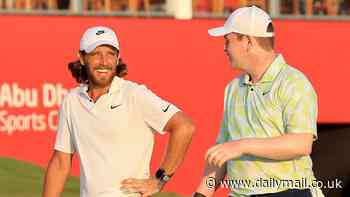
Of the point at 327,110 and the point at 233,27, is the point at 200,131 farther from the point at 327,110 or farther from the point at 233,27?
the point at 233,27

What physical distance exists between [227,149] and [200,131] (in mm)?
8337

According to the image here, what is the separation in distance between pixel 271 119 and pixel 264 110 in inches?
2.5

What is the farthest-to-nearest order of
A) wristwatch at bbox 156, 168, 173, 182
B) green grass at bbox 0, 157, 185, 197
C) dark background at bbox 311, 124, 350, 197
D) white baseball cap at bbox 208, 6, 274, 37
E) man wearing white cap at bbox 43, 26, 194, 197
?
dark background at bbox 311, 124, 350, 197, green grass at bbox 0, 157, 185, 197, wristwatch at bbox 156, 168, 173, 182, man wearing white cap at bbox 43, 26, 194, 197, white baseball cap at bbox 208, 6, 274, 37

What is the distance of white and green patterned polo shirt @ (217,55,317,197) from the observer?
5.90 metres

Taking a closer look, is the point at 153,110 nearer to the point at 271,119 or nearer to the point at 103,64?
the point at 103,64

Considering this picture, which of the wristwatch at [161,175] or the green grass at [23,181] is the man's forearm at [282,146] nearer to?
the wristwatch at [161,175]

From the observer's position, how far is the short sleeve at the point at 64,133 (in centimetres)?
664

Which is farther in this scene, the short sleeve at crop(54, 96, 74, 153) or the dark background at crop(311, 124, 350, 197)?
the dark background at crop(311, 124, 350, 197)

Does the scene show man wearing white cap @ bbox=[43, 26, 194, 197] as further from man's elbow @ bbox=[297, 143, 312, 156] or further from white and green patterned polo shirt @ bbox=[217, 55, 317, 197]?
Result: man's elbow @ bbox=[297, 143, 312, 156]

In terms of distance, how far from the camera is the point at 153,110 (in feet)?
21.2

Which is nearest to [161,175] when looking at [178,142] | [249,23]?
[178,142]

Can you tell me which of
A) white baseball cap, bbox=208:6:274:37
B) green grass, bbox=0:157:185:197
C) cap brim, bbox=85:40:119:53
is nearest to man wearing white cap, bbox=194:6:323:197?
white baseball cap, bbox=208:6:274:37

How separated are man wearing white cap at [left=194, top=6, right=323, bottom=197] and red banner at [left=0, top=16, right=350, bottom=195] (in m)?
7.23

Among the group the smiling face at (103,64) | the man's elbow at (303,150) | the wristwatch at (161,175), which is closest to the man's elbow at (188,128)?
the wristwatch at (161,175)
